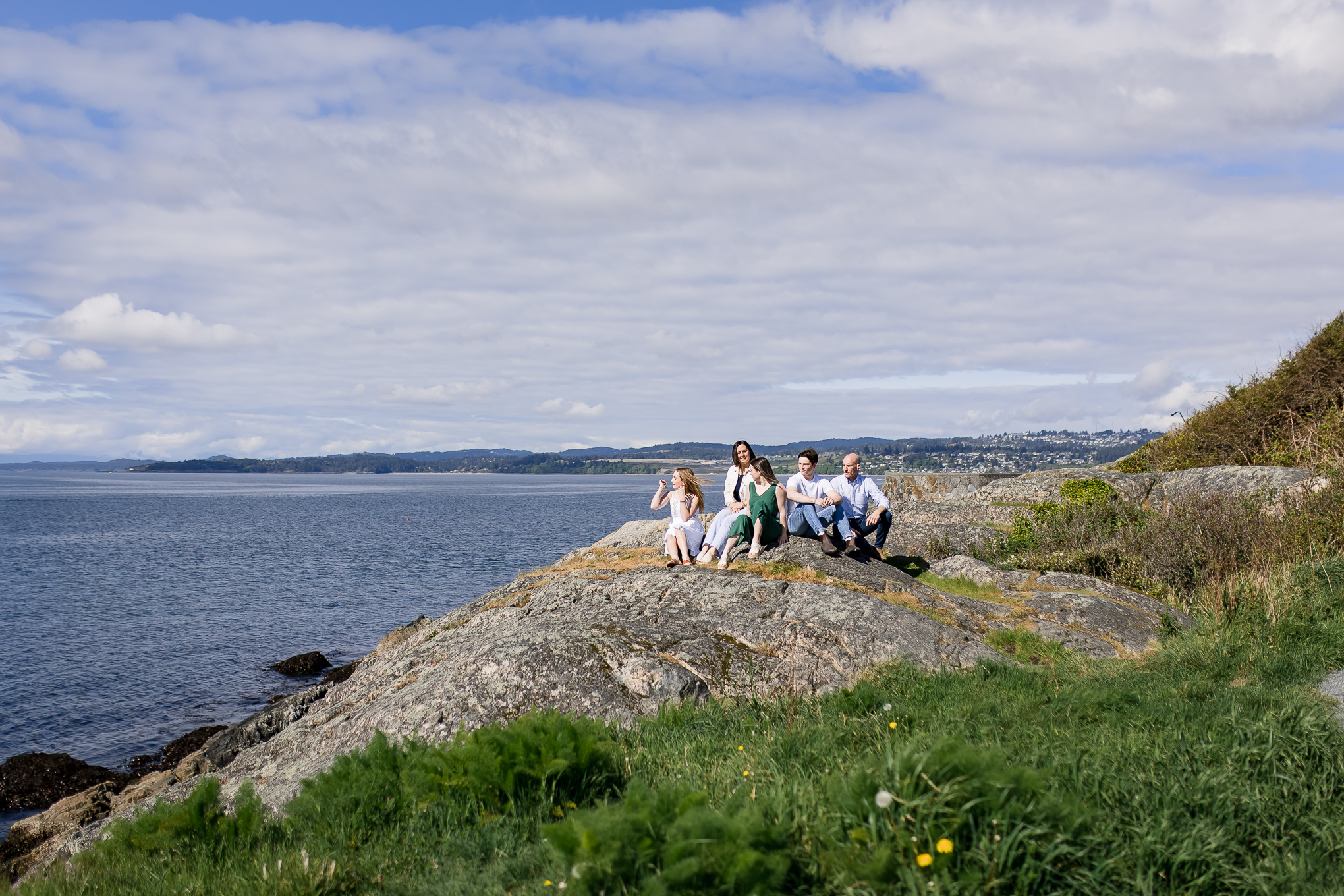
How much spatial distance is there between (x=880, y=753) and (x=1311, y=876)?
1789mm

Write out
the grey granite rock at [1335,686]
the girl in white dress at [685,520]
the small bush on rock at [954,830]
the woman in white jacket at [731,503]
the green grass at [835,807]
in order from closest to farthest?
the small bush on rock at [954,830]
the green grass at [835,807]
the grey granite rock at [1335,686]
the girl in white dress at [685,520]
the woman in white jacket at [731,503]

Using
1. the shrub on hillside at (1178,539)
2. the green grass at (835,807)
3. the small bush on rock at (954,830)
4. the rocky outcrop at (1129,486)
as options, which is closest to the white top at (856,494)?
the shrub on hillside at (1178,539)

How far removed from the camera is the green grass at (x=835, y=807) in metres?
2.91

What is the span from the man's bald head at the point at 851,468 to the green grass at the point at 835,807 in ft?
20.9

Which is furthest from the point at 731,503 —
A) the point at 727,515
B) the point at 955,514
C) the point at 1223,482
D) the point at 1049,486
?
the point at 1049,486


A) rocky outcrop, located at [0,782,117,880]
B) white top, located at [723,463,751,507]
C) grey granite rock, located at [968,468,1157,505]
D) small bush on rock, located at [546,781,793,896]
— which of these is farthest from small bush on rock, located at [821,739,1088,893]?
grey granite rock, located at [968,468,1157,505]

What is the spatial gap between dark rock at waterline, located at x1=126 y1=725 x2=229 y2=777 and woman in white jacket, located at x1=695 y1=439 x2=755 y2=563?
34.3ft

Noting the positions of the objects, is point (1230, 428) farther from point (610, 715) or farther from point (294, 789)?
point (294, 789)

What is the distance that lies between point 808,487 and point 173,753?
1339 cm

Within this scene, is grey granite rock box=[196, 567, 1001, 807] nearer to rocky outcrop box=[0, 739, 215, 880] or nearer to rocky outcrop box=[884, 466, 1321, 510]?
rocky outcrop box=[0, 739, 215, 880]

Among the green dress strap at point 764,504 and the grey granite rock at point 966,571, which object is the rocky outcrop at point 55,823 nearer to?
the green dress strap at point 764,504

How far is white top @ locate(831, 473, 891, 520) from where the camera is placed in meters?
12.2

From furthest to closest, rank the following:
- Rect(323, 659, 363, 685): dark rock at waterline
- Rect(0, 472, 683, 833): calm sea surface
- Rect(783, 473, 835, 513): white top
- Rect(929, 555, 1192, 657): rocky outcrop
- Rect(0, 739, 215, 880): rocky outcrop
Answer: Rect(323, 659, 363, 685): dark rock at waterline
Rect(0, 472, 683, 833): calm sea surface
Rect(783, 473, 835, 513): white top
Rect(0, 739, 215, 880): rocky outcrop
Rect(929, 555, 1192, 657): rocky outcrop

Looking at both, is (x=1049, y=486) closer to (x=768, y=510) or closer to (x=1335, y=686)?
(x=768, y=510)
